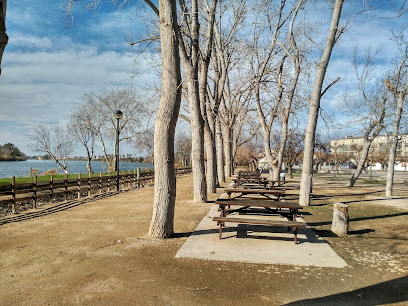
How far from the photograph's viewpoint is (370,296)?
146 inches

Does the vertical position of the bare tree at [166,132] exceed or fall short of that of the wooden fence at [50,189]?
it exceeds it

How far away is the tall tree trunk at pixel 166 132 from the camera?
6148 millimetres

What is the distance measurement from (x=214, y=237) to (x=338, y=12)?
9.26 metres

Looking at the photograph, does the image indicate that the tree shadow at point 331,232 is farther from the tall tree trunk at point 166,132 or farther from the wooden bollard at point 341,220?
the tall tree trunk at point 166,132

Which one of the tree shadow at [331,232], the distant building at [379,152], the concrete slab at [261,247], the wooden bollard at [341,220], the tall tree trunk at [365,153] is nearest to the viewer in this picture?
the concrete slab at [261,247]

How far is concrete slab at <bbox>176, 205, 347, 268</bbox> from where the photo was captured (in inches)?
195

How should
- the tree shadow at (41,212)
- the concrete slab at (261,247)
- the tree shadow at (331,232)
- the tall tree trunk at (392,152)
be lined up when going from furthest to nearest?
the tall tree trunk at (392,152), the tree shadow at (41,212), the tree shadow at (331,232), the concrete slab at (261,247)

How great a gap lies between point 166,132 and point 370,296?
4.50m

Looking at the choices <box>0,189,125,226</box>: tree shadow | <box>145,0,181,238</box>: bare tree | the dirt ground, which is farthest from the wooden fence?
<box>145,0,181,238</box>: bare tree

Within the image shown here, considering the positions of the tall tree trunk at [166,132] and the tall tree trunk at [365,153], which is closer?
the tall tree trunk at [166,132]

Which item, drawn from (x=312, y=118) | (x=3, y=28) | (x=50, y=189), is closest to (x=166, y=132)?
(x=3, y=28)

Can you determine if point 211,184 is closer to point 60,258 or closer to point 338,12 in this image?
point 338,12

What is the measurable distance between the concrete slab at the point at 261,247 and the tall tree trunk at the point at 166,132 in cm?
75

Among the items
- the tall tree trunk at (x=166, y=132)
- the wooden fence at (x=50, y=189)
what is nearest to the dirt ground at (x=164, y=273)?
the tall tree trunk at (x=166, y=132)
